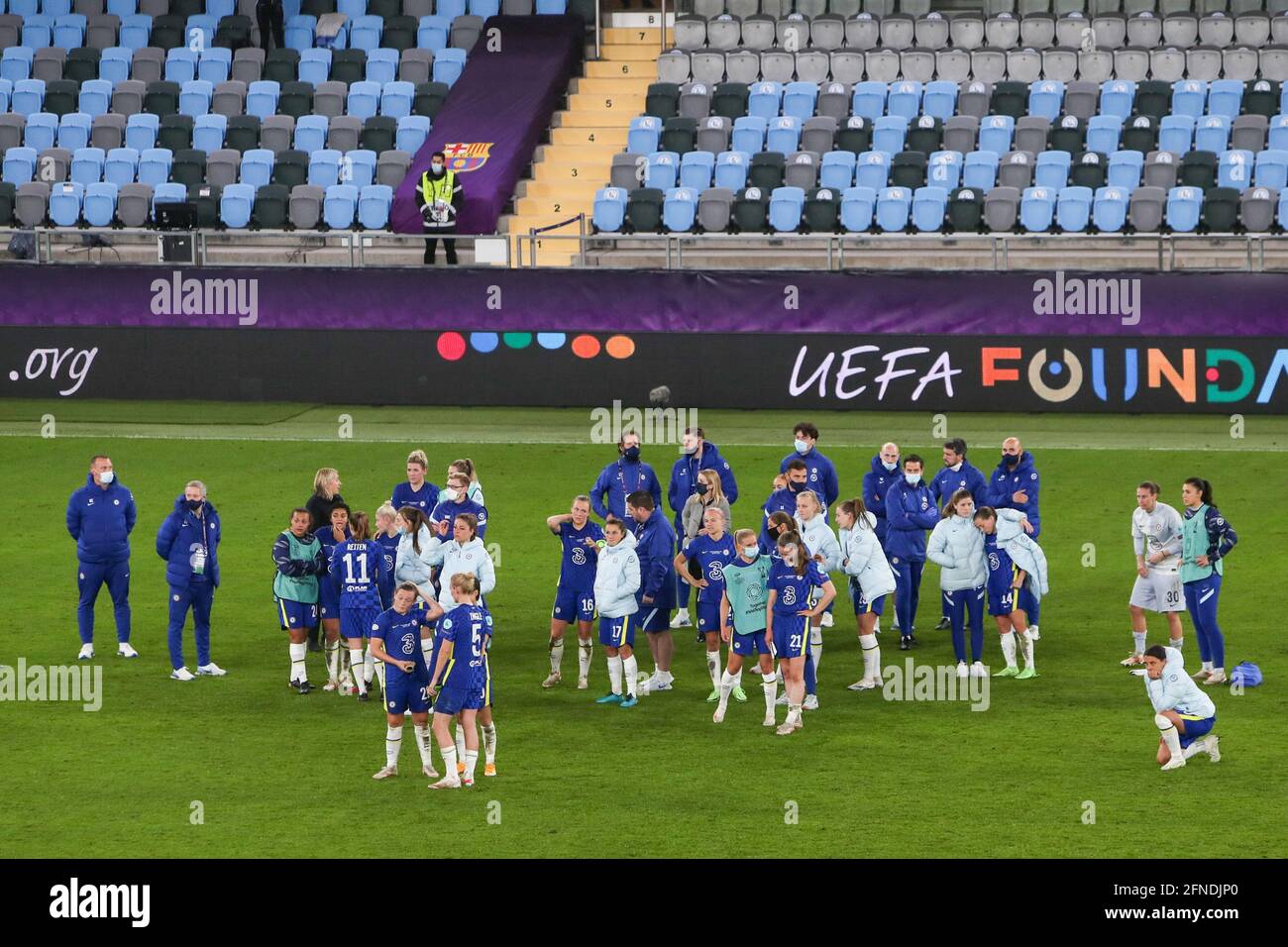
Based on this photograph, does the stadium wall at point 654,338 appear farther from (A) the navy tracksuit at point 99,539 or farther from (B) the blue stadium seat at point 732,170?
(A) the navy tracksuit at point 99,539

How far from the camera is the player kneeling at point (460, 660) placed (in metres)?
15.2

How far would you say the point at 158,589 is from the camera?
22.7 meters

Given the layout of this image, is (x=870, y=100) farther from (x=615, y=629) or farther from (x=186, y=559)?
(x=186, y=559)

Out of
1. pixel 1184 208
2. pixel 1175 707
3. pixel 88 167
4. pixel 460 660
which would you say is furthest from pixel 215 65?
pixel 1175 707

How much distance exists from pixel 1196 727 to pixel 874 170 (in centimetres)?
1851

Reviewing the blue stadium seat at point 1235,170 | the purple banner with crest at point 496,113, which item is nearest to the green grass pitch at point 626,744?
the blue stadium seat at point 1235,170

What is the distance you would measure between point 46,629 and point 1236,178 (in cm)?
2052

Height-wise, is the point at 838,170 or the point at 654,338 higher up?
the point at 838,170

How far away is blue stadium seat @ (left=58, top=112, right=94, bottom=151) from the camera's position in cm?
3600

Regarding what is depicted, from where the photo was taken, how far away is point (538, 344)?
30422 mm

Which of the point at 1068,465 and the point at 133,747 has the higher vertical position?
the point at 1068,465

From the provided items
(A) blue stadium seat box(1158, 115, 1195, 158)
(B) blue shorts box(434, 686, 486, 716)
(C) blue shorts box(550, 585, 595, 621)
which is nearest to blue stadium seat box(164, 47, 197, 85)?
(A) blue stadium seat box(1158, 115, 1195, 158)

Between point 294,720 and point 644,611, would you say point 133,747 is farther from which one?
point 644,611
